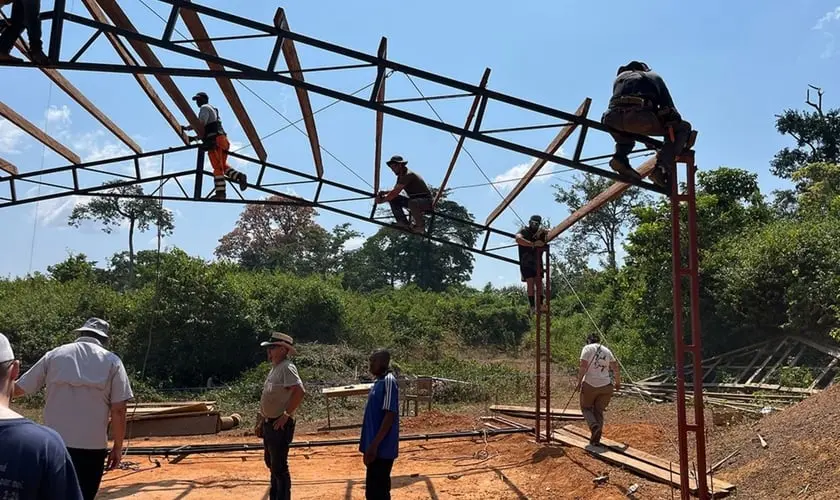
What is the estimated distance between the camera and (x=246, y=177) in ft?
36.3

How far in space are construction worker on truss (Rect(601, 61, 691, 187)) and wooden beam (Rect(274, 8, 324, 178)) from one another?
3.27m

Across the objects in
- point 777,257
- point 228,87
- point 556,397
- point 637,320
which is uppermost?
point 228,87

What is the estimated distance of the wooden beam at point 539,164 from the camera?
7.14 meters

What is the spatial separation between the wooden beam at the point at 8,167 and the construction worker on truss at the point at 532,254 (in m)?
8.61

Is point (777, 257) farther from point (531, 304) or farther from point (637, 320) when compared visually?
point (531, 304)

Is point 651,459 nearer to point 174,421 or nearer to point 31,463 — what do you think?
point 31,463

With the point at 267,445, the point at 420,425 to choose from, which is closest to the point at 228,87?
the point at 267,445

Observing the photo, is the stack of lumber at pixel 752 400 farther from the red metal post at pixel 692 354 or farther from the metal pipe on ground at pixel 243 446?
the red metal post at pixel 692 354

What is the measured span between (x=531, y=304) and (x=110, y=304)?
19.0 metres

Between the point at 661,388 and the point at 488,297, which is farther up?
the point at 488,297

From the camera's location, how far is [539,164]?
8.99m

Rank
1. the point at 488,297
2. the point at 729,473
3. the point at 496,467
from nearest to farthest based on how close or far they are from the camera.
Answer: the point at 729,473 → the point at 496,467 → the point at 488,297

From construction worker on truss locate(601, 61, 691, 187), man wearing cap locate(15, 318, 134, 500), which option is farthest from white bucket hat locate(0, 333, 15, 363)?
construction worker on truss locate(601, 61, 691, 187)

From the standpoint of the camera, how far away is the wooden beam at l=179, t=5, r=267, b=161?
6820mm
